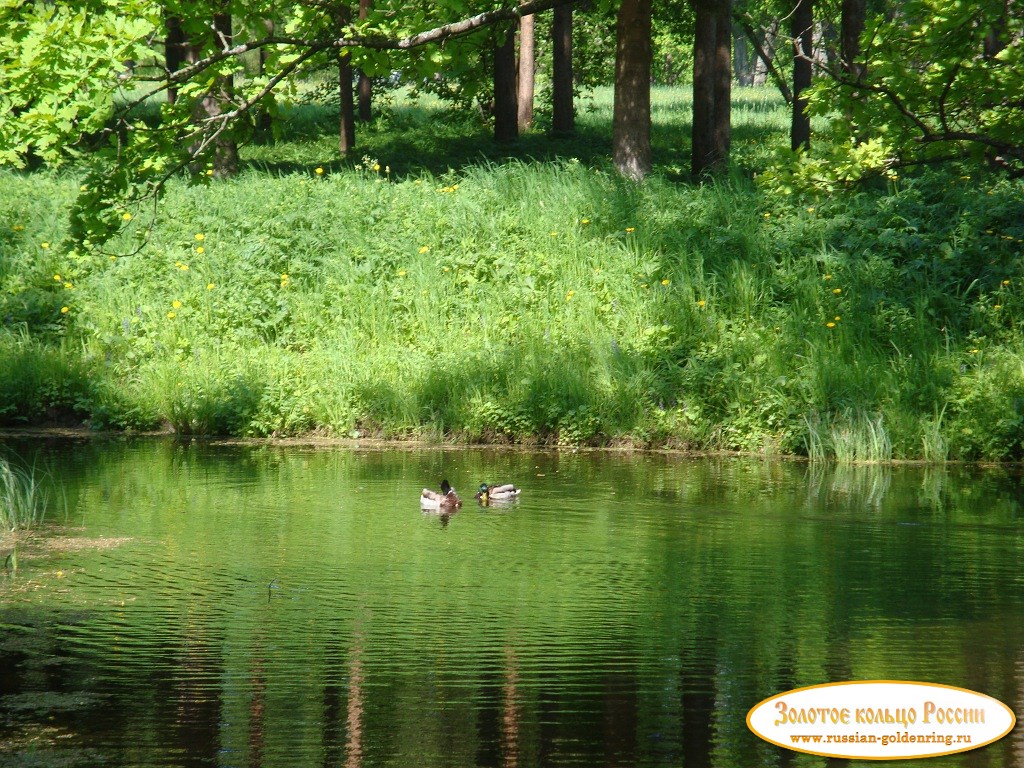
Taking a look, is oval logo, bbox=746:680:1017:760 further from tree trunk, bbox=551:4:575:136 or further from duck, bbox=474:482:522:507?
tree trunk, bbox=551:4:575:136

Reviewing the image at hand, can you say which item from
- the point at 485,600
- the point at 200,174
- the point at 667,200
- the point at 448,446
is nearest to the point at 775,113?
the point at 667,200

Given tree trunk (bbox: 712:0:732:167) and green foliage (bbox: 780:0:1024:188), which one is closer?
green foliage (bbox: 780:0:1024:188)

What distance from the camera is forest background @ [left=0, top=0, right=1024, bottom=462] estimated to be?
32.1 ft

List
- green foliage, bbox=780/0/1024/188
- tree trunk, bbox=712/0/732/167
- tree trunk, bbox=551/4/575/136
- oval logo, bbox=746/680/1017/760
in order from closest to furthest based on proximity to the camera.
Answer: oval logo, bbox=746/680/1017/760, green foliage, bbox=780/0/1024/188, tree trunk, bbox=712/0/732/167, tree trunk, bbox=551/4/575/136

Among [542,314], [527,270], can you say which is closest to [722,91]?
[527,270]

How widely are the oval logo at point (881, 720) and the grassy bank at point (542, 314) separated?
7714 mm

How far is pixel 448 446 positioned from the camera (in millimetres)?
14406

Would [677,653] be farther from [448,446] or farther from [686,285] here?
[686,285]

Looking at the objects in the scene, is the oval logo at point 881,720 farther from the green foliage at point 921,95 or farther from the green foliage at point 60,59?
the green foliage at point 60,59

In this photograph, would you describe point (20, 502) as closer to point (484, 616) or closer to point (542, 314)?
point (484, 616)

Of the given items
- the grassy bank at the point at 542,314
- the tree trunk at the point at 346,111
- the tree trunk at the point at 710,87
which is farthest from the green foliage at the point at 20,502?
the tree trunk at the point at 346,111

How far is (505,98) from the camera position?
29.3 meters

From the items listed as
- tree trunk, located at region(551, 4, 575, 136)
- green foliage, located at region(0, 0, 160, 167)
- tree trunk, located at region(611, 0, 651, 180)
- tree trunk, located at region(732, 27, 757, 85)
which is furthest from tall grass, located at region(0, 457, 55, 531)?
tree trunk, located at region(732, 27, 757, 85)

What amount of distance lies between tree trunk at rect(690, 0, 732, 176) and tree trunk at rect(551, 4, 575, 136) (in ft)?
15.4
